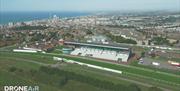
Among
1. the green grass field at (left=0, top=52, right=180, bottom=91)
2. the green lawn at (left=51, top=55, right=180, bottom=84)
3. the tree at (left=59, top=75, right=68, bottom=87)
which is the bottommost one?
the green lawn at (left=51, top=55, right=180, bottom=84)

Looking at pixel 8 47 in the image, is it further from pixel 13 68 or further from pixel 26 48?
pixel 13 68

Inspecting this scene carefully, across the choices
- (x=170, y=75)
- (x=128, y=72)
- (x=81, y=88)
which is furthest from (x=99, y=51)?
(x=81, y=88)

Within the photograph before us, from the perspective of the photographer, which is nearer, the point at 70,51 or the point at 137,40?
the point at 70,51

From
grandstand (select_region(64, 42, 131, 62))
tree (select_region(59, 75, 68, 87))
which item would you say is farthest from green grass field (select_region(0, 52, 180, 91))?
grandstand (select_region(64, 42, 131, 62))

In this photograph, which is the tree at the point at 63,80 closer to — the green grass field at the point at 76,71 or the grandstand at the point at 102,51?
the green grass field at the point at 76,71

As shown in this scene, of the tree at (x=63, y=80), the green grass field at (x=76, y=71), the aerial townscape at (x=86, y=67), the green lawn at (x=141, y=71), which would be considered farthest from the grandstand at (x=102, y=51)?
the tree at (x=63, y=80)

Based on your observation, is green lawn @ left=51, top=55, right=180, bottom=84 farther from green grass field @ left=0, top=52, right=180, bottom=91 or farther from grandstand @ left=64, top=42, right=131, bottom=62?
grandstand @ left=64, top=42, right=131, bottom=62

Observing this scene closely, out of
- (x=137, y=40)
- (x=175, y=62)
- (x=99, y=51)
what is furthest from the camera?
(x=137, y=40)

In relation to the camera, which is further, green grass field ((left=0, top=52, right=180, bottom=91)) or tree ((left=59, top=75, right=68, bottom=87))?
tree ((left=59, top=75, right=68, bottom=87))
